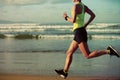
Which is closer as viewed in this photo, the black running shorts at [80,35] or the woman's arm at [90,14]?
the black running shorts at [80,35]

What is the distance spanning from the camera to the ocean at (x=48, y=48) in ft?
23.1

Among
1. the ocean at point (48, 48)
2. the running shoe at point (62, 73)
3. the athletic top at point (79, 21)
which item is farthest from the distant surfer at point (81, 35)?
the ocean at point (48, 48)

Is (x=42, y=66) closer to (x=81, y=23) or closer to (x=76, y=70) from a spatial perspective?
(x=76, y=70)

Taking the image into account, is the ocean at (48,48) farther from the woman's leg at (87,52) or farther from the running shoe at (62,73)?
the woman's leg at (87,52)

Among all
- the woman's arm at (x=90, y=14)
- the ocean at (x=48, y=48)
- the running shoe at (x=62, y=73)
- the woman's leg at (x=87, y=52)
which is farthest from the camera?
the ocean at (x=48, y=48)

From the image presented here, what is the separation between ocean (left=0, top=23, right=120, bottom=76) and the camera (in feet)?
23.1

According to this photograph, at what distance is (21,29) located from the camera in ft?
24.4

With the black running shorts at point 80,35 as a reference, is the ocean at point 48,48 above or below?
below

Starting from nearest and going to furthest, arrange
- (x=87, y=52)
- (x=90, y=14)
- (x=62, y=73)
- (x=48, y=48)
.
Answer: (x=87, y=52), (x=90, y=14), (x=62, y=73), (x=48, y=48)

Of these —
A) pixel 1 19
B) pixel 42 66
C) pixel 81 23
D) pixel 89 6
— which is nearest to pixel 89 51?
pixel 81 23

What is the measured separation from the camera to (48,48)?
25.3ft

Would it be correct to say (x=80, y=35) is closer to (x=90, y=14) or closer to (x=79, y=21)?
(x=79, y=21)

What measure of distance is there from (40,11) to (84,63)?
113cm

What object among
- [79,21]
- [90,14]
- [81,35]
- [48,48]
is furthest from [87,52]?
[48,48]
